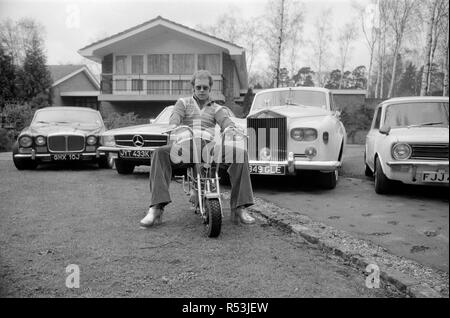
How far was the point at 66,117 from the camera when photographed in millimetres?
9227

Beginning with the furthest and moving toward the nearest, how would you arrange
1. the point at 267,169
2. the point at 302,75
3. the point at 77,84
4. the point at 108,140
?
1. the point at 77,84
2. the point at 108,140
3. the point at 267,169
4. the point at 302,75

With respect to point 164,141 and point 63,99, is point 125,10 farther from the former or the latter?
point 63,99

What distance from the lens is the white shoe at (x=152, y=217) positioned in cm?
374

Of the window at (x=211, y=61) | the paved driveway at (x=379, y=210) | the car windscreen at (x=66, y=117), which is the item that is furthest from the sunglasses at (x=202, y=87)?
the window at (x=211, y=61)

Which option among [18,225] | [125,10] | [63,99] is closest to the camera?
[125,10]

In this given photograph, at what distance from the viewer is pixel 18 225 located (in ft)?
12.4

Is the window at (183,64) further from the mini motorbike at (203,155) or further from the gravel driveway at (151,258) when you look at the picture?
the mini motorbike at (203,155)

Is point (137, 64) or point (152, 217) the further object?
point (137, 64)

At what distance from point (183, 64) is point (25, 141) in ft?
44.9

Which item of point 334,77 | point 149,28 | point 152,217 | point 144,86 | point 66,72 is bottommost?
point 152,217

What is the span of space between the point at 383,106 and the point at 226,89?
14.4 metres

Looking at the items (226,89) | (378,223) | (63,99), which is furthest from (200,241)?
(63,99)

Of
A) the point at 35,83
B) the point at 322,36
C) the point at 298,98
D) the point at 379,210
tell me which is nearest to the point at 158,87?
the point at 35,83

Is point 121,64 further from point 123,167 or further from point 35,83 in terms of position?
point 123,167
